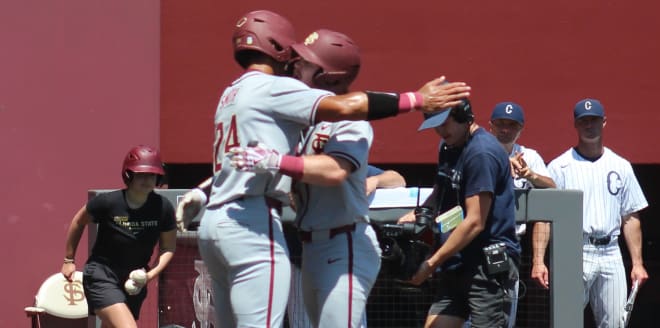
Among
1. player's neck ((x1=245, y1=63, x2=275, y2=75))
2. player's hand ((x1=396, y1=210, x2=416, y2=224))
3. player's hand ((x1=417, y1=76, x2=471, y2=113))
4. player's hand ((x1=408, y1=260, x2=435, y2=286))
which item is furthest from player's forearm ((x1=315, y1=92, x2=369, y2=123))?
player's hand ((x1=396, y1=210, x2=416, y2=224))

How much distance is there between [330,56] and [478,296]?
63.2 inches

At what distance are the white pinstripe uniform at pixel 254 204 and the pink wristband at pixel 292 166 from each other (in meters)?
0.13

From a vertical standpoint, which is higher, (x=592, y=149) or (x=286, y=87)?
→ (x=286, y=87)

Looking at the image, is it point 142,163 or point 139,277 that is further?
point 142,163

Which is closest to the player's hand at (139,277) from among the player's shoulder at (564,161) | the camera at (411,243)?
the camera at (411,243)

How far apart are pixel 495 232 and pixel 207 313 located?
2.18 meters

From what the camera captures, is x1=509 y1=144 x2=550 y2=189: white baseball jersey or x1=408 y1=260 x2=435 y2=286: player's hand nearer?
x1=408 y1=260 x2=435 y2=286: player's hand

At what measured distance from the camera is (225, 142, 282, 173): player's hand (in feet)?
14.9

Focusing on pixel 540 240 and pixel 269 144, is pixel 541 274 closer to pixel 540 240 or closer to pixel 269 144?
pixel 540 240

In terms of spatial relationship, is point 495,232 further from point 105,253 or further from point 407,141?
point 407,141

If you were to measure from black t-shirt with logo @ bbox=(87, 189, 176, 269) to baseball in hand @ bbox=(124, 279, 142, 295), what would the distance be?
0.78 ft

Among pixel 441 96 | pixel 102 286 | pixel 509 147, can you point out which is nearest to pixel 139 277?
pixel 102 286

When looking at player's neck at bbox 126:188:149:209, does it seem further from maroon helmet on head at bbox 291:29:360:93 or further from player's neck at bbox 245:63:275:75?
player's neck at bbox 245:63:275:75

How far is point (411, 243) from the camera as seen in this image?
19.6 feet
